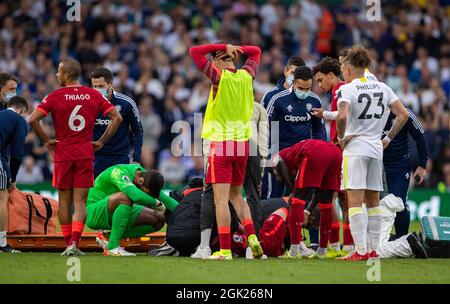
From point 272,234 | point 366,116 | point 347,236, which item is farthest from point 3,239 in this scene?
point 366,116

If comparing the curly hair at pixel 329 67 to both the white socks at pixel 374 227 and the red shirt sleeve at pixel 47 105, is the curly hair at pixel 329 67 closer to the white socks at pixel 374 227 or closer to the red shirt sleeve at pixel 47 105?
the white socks at pixel 374 227

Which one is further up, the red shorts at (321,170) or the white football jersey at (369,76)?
the white football jersey at (369,76)

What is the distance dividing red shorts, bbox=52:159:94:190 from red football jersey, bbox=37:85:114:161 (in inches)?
2.3

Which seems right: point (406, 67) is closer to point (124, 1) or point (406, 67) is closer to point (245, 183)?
point (124, 1)

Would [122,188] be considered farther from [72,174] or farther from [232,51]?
[232,51]

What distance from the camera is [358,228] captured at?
34.6ft

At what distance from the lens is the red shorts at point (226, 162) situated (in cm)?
1059

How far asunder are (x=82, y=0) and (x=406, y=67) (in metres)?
7.41

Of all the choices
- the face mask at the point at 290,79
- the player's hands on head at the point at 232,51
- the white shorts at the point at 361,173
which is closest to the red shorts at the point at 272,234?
the white shorts at the point at 361,173

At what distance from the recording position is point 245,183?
11.5m

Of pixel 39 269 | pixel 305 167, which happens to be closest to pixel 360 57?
pixel 305 167

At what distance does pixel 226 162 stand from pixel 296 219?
1.08m

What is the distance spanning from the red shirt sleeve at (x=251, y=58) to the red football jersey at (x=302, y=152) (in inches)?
36.7

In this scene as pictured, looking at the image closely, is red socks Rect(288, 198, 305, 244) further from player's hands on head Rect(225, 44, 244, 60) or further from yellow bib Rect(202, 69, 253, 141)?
player's hands on head Rect(225, 44, 244, 60)
